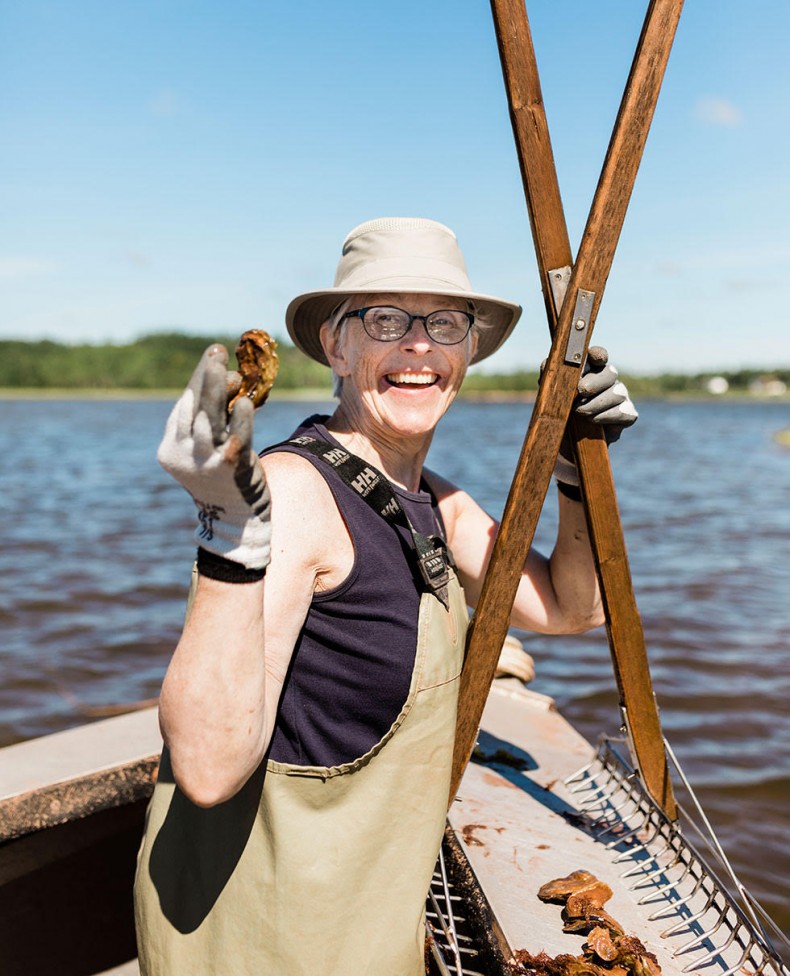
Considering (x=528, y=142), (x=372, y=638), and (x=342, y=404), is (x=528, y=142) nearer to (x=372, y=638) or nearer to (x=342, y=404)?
(x=342, y=404)

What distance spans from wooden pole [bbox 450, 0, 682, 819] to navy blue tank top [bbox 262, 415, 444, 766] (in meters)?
0.32

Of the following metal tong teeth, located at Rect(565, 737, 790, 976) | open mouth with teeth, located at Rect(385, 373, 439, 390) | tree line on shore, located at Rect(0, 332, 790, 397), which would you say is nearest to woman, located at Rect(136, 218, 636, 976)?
open mouth with teeth, located at Rect(385, 373, 439, 390)

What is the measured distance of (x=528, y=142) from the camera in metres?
2.05

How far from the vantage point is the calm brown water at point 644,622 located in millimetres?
5191

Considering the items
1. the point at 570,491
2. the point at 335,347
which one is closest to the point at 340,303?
the point at 335,347

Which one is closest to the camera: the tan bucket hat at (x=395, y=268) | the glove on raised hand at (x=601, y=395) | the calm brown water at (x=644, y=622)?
the tan bucket hat at (x=395, y=268)

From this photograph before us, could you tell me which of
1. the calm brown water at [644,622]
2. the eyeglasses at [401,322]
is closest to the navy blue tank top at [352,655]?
the eyeglasses at [401,322]

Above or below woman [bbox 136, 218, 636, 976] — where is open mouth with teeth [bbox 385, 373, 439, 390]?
above

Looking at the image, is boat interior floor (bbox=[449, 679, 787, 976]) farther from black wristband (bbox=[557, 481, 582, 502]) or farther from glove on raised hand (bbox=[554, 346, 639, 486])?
glove on raised hand (bbox=[554, 346, 639, 486])

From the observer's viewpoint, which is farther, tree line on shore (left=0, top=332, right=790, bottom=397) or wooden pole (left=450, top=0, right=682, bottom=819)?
tree line on shore (left=0, top=332, right=790, bottom=397)

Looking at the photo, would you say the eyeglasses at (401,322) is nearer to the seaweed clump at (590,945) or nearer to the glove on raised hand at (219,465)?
the glove on raised hand at (219,465)

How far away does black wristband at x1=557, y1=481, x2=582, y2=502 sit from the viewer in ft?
8.10

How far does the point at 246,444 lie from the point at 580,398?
1.13m

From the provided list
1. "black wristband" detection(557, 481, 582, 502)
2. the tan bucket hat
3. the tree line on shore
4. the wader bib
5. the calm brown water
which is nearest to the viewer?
the wader bib
